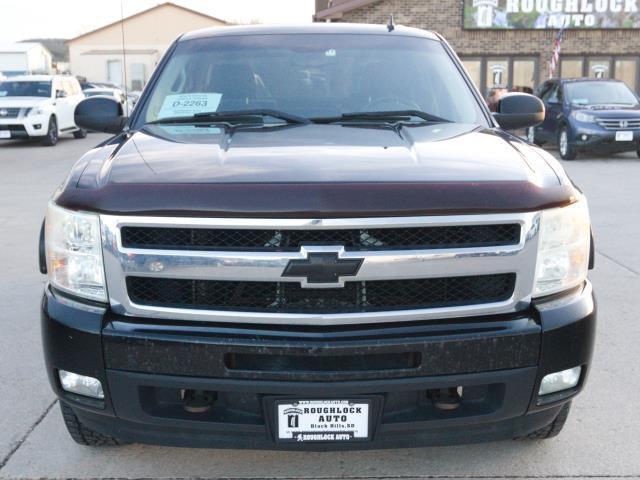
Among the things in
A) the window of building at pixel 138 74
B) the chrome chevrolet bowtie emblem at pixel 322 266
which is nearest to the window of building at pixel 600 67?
the chrome chevrolet bowtie emblem at pixel 322 266

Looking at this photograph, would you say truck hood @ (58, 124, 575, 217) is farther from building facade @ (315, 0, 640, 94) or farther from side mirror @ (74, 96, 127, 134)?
building facade @ (315, 0, 640, 94)

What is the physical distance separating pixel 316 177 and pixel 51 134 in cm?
1693

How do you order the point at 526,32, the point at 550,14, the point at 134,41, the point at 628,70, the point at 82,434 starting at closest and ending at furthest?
1. the point at 82,434
2. the point at 550,14
3. the point at 526,32
4. the point at 628,70
5. the point at 134,41

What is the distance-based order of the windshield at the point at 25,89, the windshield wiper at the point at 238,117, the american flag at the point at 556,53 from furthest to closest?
the american flag at the point at 556,53, the windshield at the point at 25,89, the windshield wiper at the point at 238,117

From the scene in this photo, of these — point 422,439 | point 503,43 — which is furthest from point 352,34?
point 503,43

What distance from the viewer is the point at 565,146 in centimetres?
1487

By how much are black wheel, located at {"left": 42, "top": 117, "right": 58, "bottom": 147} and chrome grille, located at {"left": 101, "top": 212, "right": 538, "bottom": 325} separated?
652 inches

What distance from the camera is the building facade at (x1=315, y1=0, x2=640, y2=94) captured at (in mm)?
23125

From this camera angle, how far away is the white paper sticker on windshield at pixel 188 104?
3.64 meters

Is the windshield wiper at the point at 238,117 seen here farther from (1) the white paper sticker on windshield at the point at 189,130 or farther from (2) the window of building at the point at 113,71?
(2) the window of building at the point at 113,71

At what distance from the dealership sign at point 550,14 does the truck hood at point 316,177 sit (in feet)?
71.0

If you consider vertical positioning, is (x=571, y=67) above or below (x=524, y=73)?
above

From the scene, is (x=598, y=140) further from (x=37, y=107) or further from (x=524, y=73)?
(x=37, y=107)

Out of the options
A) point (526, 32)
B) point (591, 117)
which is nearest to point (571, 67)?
point (526, 32)
